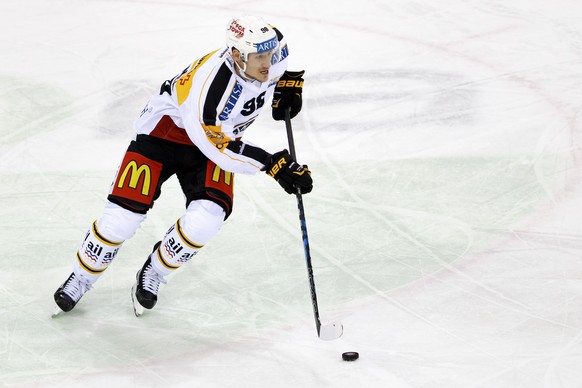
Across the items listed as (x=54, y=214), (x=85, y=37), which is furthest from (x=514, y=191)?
(x=85, y=37)

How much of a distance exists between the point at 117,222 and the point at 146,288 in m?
0.34

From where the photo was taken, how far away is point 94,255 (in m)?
3.90

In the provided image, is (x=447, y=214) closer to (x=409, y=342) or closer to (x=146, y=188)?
(x=409, y=342)

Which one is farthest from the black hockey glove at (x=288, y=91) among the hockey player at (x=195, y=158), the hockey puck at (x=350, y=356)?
the hockey puck at (x=350, y=356)

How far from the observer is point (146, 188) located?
382 cm

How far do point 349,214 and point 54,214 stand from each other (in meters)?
1.42

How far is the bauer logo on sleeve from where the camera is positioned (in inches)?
149

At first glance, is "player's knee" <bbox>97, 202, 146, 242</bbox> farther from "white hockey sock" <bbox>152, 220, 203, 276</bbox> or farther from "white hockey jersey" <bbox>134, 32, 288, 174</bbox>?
→ "white hockey jersey" <bbox>134, 32, 288, 174</bbox>

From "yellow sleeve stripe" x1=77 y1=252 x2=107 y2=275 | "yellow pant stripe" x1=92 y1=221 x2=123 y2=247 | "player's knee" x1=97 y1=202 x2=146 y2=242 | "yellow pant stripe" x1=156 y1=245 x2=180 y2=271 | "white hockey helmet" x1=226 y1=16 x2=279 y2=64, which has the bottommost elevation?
"yellow sleeve stripe" x1=77 y1=252 x2=107 y2=275

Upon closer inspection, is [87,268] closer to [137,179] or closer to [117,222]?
[117,222]

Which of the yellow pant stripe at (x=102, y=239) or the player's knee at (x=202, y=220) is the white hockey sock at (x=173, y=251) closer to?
the player's knee at (x=202, y=220)

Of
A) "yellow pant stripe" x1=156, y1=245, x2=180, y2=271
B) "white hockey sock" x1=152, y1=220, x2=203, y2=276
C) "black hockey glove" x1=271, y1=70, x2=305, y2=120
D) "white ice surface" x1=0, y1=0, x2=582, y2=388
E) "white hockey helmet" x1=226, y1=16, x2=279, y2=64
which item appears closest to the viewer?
"white hockey helmet" x1=226, y1=16, x2=279, y2=64

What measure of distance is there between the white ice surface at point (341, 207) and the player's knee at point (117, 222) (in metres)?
0.41

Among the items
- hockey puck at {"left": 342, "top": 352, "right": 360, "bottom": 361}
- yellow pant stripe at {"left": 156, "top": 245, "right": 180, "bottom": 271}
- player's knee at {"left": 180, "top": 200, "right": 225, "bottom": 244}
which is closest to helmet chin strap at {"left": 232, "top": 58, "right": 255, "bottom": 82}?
player's knee at {"left": 180, "top": 200, "right": 225, "bottom": 244}
